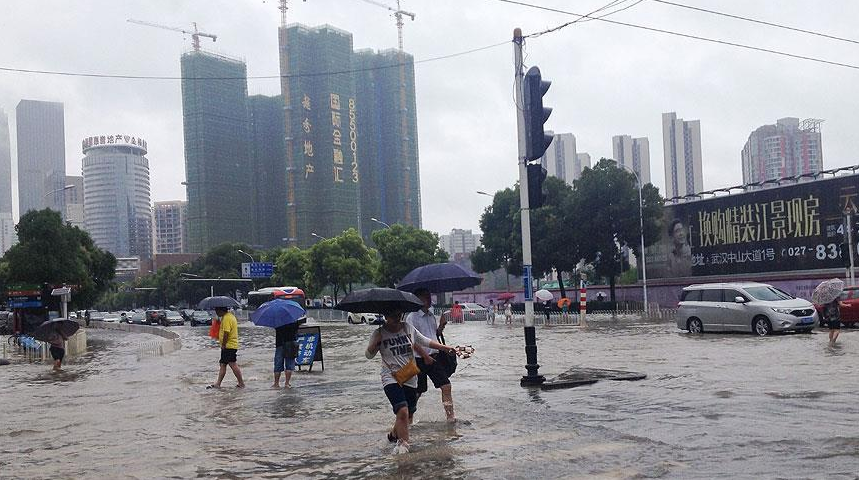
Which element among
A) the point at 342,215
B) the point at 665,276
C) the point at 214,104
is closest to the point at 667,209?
the point at 665,276

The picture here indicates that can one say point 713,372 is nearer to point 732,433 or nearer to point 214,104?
point 732,433

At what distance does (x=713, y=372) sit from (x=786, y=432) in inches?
236

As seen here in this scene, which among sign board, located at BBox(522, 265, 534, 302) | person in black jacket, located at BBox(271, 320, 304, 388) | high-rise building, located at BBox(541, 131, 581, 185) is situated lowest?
person in black jacket, located at BBox(271, 320, 304, 388)

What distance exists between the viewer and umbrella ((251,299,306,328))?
1522 centimetres

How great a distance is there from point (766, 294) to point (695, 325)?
2607 mm

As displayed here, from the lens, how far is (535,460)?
25.5 ft

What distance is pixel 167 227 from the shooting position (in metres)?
172

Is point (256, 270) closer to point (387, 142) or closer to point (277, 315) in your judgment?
point (387, 142)

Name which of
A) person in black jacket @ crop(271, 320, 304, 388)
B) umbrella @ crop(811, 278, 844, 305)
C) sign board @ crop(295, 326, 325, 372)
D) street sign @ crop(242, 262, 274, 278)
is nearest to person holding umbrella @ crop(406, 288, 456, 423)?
person in black jacket @ crop(271, 320, 304, 388)

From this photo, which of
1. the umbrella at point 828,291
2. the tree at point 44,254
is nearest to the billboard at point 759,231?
the umbrella at point 828,291

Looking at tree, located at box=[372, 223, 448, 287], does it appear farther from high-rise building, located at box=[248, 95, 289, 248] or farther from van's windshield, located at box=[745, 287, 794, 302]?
high-rise building, located at box=[248, 95, 289, 248]

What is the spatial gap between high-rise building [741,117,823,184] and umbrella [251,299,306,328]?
73.4 m

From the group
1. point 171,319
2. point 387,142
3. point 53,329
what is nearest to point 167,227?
point 387,142

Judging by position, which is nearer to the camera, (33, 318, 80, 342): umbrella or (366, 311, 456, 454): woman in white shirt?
(366, 311, 456, 454): woman in white shirt
